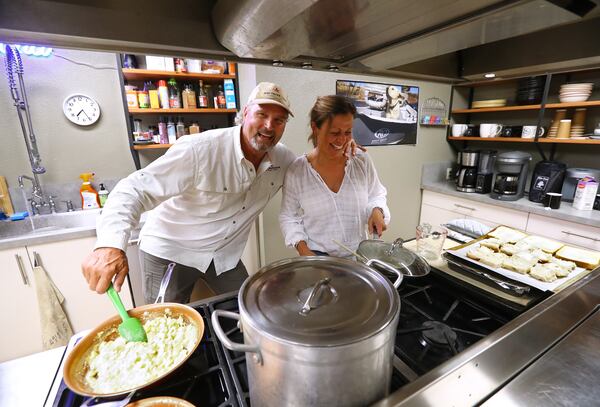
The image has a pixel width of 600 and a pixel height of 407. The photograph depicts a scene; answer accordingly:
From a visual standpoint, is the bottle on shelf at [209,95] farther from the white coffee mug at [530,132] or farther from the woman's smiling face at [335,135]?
the white coffee mug at [530,132]

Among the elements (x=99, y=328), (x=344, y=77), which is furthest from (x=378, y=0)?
(x=344, y=77)

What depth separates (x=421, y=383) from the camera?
45cm

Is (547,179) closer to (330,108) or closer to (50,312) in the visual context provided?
(330,108)

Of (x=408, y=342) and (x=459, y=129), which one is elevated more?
(x=459, y=129)

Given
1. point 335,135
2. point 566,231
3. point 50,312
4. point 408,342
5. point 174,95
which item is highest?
point 174,95

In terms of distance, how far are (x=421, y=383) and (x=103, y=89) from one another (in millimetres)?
2601

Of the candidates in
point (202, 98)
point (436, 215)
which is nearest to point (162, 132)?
point (202, 98)

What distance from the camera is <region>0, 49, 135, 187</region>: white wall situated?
193 centimetres

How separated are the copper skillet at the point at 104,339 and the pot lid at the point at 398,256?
0.57m

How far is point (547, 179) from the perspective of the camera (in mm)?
2330

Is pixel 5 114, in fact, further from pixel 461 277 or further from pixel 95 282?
pixel 461 277

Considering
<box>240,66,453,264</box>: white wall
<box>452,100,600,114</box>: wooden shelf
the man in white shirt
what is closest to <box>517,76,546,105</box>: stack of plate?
→ <box>452,100,600,114</box>: wooden shelf

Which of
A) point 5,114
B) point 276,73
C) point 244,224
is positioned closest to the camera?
point 244,224

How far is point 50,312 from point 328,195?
1.79 m
